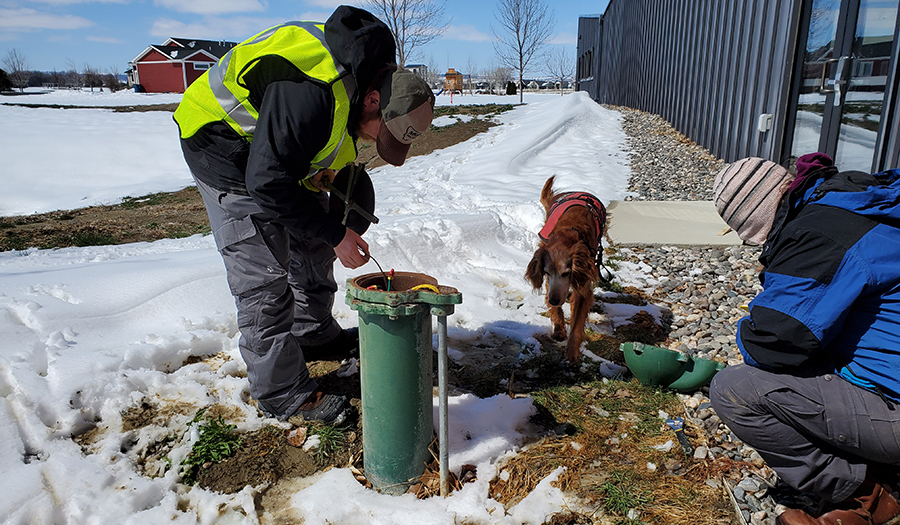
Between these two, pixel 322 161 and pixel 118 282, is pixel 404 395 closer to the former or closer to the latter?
pixel 322 161

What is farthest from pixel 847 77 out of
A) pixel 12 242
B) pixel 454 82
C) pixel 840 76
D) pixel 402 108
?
pixel 454 82

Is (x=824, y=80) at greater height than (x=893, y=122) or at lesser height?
greater

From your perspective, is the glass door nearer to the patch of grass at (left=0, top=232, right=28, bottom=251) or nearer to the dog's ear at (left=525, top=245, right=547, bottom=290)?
the dog's ear at (left=525, top=245, right=547, bottom=290)

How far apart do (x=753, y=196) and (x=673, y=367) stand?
115cm

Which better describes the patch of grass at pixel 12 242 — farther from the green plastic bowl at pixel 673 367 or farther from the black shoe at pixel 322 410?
the green plastic bowl at pixel 673 367

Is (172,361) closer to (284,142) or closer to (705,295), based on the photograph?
(284,142)

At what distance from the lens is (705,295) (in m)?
4.47

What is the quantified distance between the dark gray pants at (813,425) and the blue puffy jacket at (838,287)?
6cm

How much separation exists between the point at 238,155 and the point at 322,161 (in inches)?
15.2

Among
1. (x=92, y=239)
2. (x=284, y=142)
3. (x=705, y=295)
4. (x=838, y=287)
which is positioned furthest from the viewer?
(x=92, y=239)

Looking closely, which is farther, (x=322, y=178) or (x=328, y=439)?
(x=322, y=178)

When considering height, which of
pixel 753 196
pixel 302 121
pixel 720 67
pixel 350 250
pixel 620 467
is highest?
pixel 720 67

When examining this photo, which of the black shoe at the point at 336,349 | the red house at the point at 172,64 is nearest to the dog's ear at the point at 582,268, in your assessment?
the black shoe at the point at 336,349

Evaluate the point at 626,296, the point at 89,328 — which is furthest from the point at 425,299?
the point at 626,296
